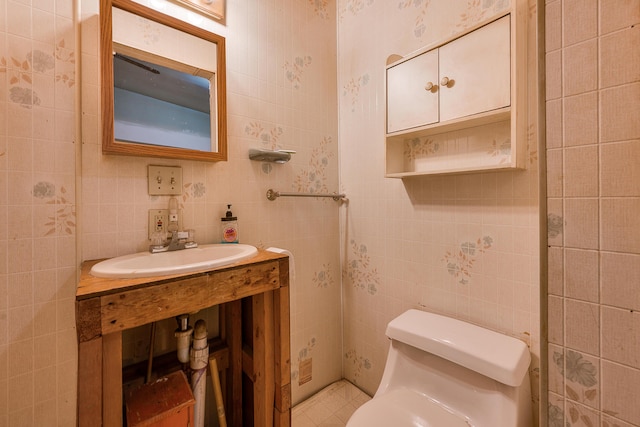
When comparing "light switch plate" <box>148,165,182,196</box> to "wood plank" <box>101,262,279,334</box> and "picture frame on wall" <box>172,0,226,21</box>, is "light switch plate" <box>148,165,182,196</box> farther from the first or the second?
"picture frame on wall" <box>172,0,226,21</box>

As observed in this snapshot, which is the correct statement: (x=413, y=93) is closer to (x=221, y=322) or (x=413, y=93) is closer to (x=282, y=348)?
(x=282, y=348)

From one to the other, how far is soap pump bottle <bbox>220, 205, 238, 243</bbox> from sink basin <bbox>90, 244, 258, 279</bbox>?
0.06 metres

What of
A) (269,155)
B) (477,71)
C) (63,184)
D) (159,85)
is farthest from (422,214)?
(63,184)

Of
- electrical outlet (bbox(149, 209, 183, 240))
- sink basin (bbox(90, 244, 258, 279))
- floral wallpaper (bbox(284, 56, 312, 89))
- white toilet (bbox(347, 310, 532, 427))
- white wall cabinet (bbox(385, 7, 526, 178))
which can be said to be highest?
floral wallpaper (bbox(284, 56, 312, 89))

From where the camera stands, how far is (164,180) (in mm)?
1049

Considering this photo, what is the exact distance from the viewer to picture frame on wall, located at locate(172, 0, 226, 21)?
110 centimetres

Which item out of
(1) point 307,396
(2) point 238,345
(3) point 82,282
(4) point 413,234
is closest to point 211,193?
(3) point 82,282

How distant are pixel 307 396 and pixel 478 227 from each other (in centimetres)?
126

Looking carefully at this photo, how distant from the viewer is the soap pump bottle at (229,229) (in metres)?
1.17

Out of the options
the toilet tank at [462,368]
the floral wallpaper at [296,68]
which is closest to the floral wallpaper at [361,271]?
the toilet tank at [462,368]

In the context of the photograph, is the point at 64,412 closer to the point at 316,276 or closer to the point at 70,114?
the point at 70,114

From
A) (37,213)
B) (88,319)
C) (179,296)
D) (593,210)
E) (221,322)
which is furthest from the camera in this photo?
(221,322)

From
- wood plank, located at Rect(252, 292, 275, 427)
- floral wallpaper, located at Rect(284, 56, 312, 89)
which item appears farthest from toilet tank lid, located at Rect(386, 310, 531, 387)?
floral wallpaper, located at Rect(284, 56, 312, 89)

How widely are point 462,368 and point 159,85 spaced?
1.53m
